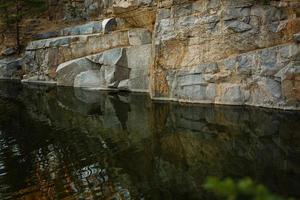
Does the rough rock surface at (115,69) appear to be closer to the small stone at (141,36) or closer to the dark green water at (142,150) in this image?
the small stone at (141,36)

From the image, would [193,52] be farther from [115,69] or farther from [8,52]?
[8,52]

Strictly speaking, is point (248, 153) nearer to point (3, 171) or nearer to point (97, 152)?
point (97, 152)

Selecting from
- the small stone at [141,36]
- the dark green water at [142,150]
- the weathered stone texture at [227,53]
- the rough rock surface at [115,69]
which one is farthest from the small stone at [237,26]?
the small stone at [141,36]

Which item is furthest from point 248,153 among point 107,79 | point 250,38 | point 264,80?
point 107,79

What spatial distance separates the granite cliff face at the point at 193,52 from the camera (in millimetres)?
30125

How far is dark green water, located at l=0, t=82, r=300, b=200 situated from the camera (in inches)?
698

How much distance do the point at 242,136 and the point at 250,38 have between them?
34.1ft

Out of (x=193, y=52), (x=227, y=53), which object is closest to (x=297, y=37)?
(x=227, y=53)

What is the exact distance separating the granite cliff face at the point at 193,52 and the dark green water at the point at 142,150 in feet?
5.43

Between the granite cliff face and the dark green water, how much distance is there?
1656 mm

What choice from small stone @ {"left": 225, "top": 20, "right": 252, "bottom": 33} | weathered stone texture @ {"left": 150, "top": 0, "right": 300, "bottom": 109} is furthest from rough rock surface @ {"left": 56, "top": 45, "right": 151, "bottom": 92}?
small stone @ {"left": 225, "top": 20, "right": 252, "bottom": 33}

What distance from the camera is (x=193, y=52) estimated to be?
34.8m

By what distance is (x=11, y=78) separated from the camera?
5475 cm

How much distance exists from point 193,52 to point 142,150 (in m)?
14.0
